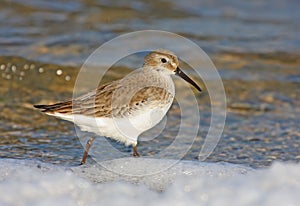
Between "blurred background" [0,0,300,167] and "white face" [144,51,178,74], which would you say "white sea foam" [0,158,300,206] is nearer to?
"blurred background" [0,0,300,167]

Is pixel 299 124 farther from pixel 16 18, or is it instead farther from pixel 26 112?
pixel 16 18

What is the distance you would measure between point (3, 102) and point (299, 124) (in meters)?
3.32

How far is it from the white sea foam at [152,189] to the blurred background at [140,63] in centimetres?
96

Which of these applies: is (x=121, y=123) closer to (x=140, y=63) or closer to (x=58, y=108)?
(x=58, y=108)

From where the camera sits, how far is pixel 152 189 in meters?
5.33

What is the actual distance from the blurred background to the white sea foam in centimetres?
96

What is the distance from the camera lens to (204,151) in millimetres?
6562

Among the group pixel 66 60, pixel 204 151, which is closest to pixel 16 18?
pixel 66 60

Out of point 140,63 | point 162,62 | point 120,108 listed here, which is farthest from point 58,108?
point 140,63

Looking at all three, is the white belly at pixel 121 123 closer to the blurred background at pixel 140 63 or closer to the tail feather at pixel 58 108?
the tail feather at pixel 58 108

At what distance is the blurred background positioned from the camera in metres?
6.71

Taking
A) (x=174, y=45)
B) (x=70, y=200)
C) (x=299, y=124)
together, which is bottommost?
(x=70, y=200)

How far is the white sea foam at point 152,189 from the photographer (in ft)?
15.6

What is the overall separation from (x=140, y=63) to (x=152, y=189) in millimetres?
3935
